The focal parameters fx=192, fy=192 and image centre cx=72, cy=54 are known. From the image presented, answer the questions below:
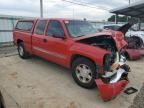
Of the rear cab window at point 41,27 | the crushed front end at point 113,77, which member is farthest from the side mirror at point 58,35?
the crushed front end at point 113,77

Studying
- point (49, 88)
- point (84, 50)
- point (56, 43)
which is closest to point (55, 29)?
point (56, 43)

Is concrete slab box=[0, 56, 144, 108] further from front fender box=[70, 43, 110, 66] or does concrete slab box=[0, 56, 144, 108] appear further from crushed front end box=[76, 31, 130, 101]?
front fender box=[70, 43, 110, 66]

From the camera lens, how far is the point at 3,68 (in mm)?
7086

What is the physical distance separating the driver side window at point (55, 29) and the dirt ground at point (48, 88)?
53.1 inches

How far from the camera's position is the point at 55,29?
6.12 m

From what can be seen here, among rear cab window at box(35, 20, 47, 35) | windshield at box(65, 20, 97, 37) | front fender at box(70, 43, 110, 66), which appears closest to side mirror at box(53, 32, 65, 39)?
windshield at box(65, 20, 97, 37)

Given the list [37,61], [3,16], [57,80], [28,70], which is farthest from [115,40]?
[3,16]

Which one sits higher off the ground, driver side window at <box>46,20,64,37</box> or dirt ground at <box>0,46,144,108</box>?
driver side window at <box>46,20,64,37</box>

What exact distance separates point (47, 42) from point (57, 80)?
1307 mm

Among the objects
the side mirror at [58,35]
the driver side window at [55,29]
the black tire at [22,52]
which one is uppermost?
the driver side window at [55,29]

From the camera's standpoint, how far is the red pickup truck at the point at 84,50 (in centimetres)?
463

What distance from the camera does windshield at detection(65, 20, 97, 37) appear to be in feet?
18.9

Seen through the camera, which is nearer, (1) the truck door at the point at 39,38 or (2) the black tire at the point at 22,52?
(1) the truck door at the point at 39,38

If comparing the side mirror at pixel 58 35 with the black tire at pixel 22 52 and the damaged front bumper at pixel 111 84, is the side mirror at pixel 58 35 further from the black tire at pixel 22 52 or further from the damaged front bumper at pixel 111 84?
the black tire at pixel 22 52
